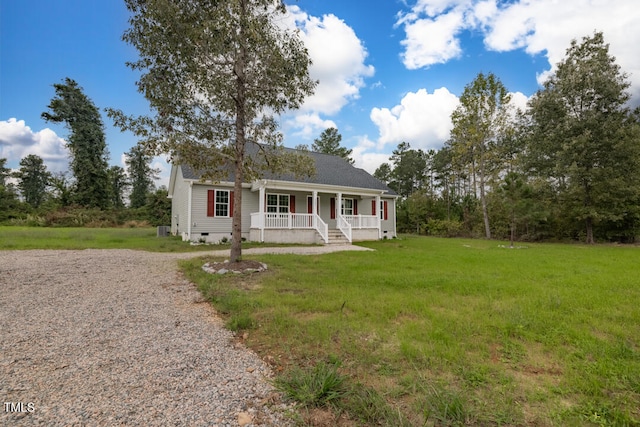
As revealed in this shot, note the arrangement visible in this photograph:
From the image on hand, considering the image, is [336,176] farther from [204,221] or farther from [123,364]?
[123,364]

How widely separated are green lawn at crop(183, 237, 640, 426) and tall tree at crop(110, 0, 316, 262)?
3.73 m

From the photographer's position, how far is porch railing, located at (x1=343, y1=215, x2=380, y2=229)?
16.0m

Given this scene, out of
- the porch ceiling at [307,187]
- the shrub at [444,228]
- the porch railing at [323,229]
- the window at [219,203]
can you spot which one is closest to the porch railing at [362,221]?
the porch ceiling at [307,187]

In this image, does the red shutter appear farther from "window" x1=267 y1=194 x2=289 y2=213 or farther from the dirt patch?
the dirt patch

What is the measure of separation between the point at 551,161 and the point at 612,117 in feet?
11.1

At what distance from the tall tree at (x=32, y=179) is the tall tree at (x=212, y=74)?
46.7 m

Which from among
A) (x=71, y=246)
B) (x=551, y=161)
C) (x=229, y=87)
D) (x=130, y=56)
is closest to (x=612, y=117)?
(x=551, y=161)

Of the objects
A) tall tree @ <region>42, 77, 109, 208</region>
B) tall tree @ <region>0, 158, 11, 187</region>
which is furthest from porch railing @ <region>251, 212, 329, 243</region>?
tall tree @ <region>0, 158, 11, 187</region>

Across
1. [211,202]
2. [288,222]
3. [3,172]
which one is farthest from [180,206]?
[3,172]

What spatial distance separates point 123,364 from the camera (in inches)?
102

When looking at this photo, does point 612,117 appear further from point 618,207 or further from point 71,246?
point 71,246

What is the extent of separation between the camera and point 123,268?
7.39 m

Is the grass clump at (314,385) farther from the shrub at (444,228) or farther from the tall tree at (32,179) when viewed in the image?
the tall tree at (32,179)

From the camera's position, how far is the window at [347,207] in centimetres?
1779
